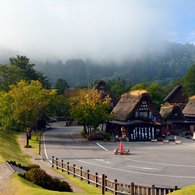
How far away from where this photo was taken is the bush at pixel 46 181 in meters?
16.3

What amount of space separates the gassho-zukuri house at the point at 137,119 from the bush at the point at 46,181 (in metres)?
29.5

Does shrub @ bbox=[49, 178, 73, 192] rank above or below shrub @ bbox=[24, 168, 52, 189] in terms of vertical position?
below

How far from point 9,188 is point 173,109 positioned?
153 feet

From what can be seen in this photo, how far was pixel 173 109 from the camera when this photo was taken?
54.8 m

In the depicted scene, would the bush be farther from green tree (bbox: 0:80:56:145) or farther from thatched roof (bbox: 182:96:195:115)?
thatched roof (bbox: 182:96:195:115)

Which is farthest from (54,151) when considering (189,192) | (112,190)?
(189,192)

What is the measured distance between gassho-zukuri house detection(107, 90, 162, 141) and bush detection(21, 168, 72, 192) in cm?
2947

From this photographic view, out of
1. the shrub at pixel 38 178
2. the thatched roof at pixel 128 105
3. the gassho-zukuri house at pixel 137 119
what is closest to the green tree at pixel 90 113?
the thatched roof at pixel 128 105

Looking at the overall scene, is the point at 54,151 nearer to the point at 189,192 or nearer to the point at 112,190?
the point at 112,190

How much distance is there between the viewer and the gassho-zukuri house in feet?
149

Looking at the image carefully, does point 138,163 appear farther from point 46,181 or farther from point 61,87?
point 61,87

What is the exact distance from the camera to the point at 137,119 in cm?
4862

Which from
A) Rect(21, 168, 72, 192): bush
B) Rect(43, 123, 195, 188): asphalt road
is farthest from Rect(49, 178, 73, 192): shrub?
Rect(43, 123, 195, 188): asphalt road

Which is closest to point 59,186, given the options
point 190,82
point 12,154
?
point 12,154
